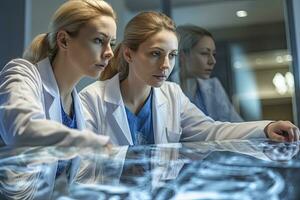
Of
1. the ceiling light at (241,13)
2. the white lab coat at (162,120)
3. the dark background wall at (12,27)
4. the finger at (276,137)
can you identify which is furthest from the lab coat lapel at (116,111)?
the ceiling light at (241,13)

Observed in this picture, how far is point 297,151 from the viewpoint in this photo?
0.48m

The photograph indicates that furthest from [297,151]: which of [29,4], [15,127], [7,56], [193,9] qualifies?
[193,9]

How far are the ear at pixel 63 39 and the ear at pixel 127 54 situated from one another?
0.56 feet

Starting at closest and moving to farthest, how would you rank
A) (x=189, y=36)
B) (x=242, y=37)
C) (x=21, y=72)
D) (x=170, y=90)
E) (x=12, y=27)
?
(x=21, y=72)
(x=170, y=90)
(x=189, y=36)
(x=12, y=27)
(x=242, y=37)

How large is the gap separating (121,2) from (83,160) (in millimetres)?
1423

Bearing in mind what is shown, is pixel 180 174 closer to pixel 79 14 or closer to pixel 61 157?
pixel 61 157

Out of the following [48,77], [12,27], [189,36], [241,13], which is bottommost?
[48,77]

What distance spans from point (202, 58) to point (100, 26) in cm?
54

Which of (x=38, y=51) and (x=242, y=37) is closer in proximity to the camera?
(x=38, y=51)

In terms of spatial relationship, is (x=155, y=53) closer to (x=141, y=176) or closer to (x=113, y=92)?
(x=113, y=92)

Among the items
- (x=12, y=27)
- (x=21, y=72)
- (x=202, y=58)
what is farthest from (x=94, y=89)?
(x=12, y=27)

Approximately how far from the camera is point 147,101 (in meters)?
0.80

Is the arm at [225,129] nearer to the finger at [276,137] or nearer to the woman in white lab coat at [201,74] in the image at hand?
the finger at [276,137]

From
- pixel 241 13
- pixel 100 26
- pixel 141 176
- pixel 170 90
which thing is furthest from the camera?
pixel 241 13
